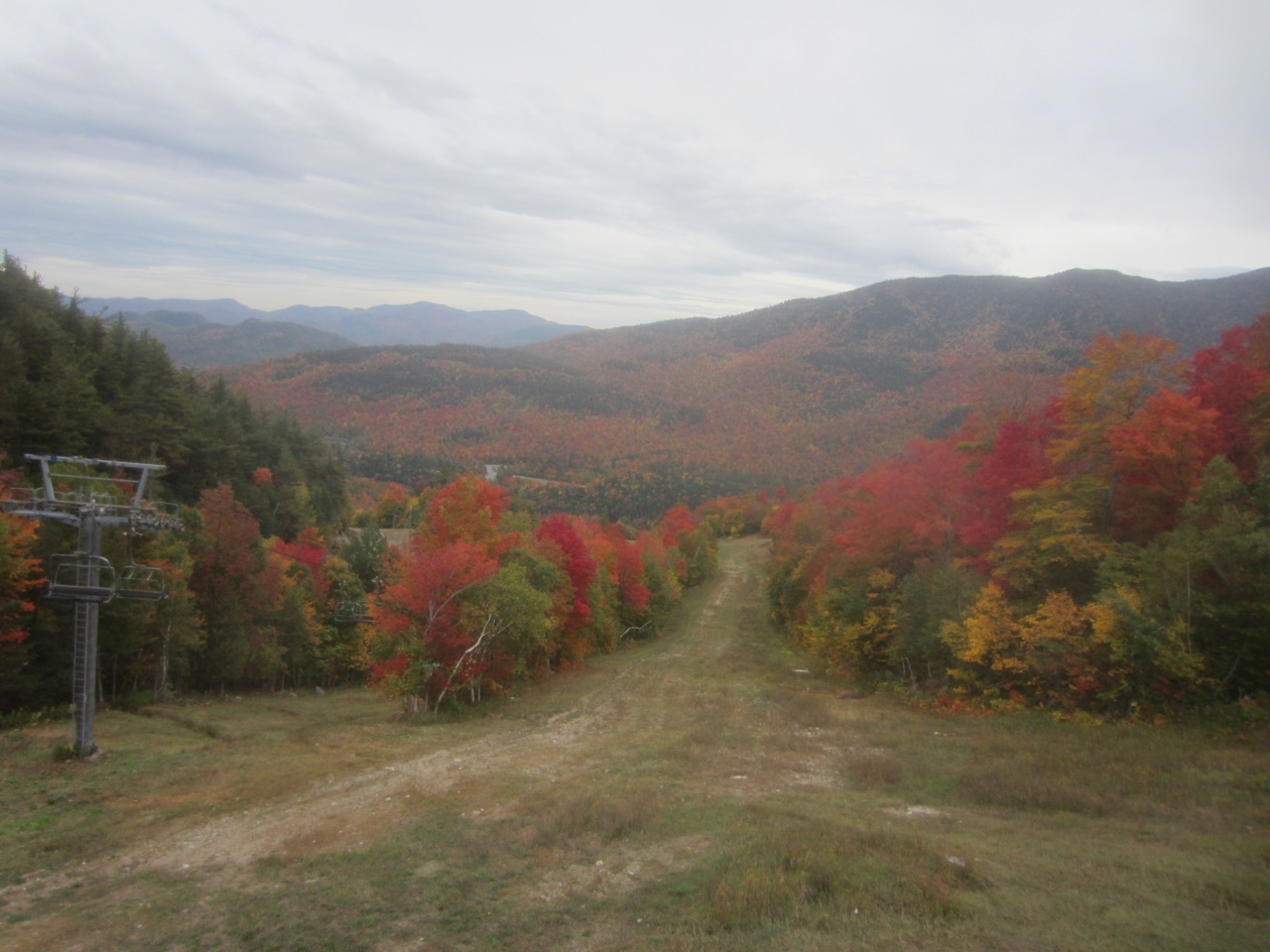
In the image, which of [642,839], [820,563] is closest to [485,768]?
[642,839]

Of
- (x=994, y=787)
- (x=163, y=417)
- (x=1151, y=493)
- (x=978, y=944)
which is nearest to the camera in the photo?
(x=978, y=944)

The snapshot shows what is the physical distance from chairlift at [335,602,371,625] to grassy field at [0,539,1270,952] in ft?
59.9

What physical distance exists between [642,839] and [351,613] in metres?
33.4

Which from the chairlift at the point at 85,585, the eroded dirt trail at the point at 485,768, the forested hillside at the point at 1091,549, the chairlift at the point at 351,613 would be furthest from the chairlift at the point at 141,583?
the forested hillside at the point at 1091,549

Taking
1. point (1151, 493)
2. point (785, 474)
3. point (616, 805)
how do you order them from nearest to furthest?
1. point (616, 805)
2. point (1151, 493)
3. point (785, 474)

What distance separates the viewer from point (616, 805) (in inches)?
547

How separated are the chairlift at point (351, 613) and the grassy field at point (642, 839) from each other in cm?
1826

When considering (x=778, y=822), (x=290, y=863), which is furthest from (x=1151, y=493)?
(x=290, y=863)

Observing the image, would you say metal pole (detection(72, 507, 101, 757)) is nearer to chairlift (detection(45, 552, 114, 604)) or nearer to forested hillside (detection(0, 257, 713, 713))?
chairlift (detection(45, 552, 114, 604))

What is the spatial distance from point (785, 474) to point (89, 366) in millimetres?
116159

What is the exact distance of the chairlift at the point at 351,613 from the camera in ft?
134

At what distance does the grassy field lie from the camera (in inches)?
350

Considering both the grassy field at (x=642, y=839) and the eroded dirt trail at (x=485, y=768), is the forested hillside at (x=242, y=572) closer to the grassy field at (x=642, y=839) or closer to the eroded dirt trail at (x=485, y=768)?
the eroded dirt trail at (x=485, y=768)

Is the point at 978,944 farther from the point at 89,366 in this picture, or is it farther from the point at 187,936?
the point at 89,366
